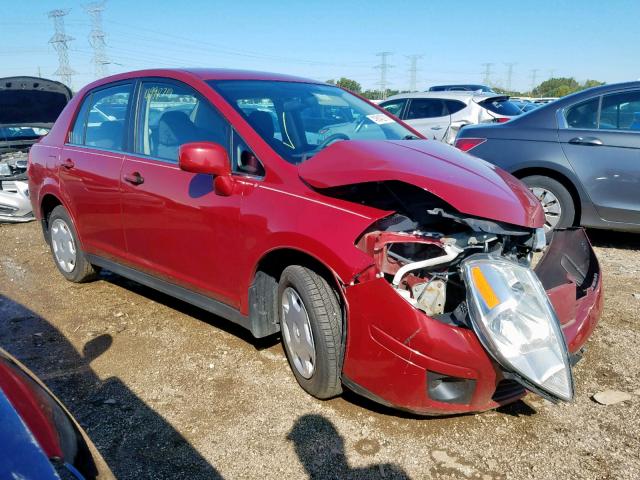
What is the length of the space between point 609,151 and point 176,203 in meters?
4.10

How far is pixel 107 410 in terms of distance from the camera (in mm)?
2848

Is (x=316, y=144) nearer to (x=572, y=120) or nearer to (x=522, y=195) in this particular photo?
(x=522, y=195)

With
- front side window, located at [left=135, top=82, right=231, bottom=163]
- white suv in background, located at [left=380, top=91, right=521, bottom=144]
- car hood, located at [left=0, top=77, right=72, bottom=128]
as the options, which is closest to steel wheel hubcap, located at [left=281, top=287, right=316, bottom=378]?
front side window, located at [left=135, top=82, right=231, bottom=163]

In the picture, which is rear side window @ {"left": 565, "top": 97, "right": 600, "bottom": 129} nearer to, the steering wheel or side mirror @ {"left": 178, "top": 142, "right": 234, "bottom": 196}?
the steering wheel

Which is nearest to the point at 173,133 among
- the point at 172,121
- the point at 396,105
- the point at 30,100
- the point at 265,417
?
the point at 172,121

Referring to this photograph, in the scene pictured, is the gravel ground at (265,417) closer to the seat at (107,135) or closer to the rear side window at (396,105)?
the seat at (107,135)

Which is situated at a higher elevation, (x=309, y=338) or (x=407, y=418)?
(x=309, y=338)

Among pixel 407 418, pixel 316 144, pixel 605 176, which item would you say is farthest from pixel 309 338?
pixel 605 176

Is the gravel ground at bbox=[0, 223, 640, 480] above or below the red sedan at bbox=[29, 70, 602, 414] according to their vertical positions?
below

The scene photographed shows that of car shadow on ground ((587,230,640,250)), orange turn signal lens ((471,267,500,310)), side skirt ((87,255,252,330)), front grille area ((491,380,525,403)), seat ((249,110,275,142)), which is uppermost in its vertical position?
seat ((249,110,275,142))

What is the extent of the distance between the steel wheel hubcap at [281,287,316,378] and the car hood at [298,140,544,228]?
638mm

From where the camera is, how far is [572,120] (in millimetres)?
5402

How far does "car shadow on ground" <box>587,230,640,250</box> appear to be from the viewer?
565cm

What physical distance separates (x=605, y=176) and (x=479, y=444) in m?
3.63
